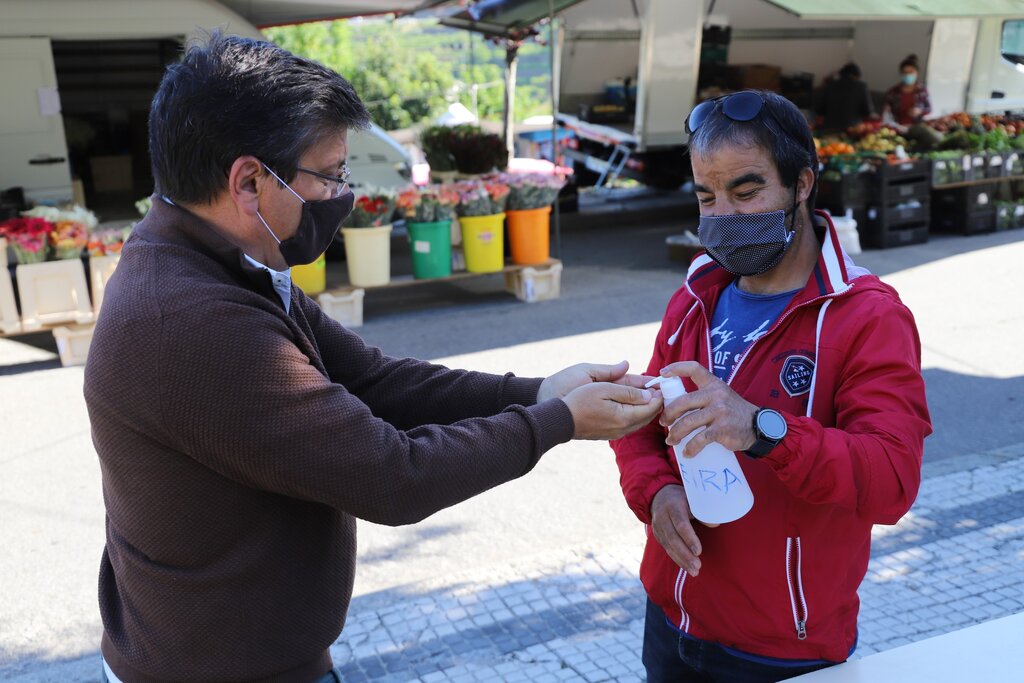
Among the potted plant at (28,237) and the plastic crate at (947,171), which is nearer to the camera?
the potted plant at (28,237)

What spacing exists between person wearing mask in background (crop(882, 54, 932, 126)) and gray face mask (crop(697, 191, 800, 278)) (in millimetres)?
12930

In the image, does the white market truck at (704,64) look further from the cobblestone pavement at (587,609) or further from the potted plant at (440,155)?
the cobblestone pavement at (587,609)

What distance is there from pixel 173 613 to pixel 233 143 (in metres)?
0.81

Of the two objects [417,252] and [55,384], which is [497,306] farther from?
[55,384]

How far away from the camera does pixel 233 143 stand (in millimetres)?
1566

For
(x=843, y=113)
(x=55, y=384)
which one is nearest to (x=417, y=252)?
(x=55, y=384)

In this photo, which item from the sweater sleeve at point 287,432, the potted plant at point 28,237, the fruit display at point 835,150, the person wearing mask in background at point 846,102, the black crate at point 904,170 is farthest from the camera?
the person wearing mask in background at point 846,102

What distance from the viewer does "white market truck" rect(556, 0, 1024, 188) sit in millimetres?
12422

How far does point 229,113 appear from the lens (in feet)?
5.08

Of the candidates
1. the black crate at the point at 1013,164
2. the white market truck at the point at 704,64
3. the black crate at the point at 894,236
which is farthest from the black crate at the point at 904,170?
the white market truck at the point at 704,64

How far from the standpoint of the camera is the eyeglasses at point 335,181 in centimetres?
171

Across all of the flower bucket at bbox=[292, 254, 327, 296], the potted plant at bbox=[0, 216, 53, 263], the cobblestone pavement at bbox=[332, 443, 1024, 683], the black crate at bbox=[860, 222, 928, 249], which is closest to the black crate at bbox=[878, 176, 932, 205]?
the black crate at bbox=[860, 222, 928, 249]

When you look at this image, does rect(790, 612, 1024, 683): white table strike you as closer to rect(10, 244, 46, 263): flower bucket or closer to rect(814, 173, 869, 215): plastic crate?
rect(10, 244, 46, 263): flower bucket

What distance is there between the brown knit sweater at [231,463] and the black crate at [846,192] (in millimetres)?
9807
